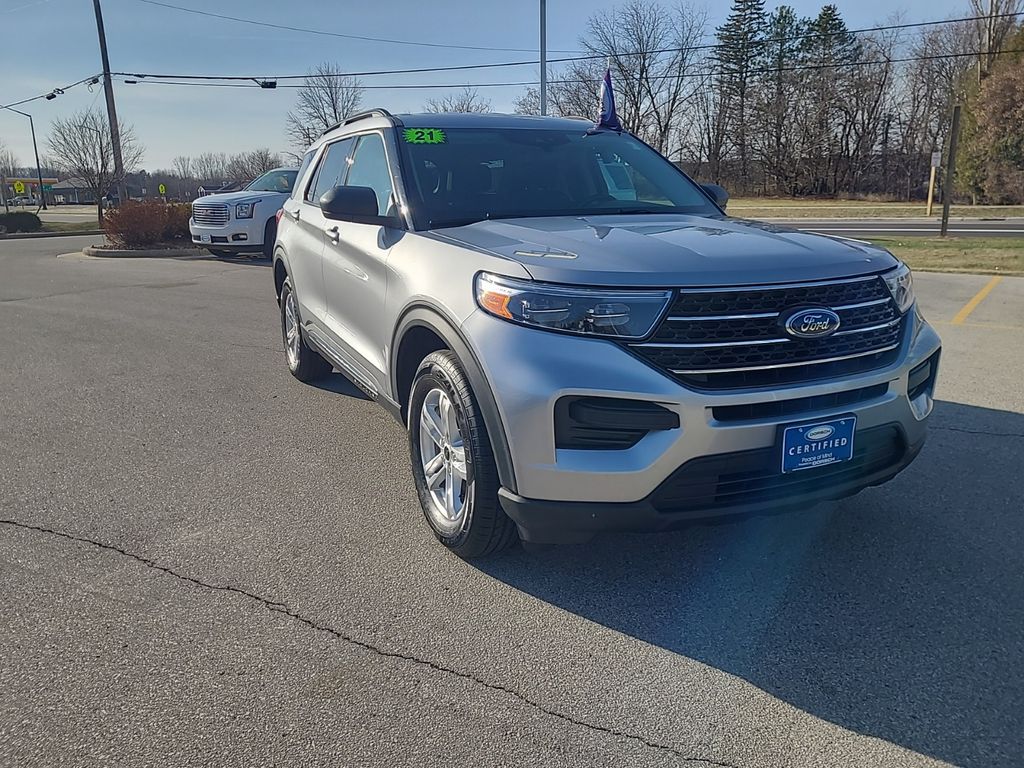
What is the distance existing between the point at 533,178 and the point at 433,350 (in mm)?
1263

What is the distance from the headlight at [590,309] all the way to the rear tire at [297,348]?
11.1ft

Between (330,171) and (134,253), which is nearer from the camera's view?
(330,171)

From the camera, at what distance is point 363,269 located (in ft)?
13.6

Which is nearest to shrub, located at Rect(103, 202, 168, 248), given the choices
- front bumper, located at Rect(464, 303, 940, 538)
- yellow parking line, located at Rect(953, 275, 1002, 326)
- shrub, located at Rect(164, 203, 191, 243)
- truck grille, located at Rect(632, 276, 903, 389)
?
shrub, located at Rect(164, 203, 191, 243)

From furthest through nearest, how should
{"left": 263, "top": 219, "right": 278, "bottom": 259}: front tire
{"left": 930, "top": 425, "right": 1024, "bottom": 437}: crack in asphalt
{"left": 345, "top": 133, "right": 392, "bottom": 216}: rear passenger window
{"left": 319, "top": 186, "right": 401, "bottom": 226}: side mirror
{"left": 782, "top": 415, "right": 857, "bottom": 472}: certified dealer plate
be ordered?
{"left": 263, "top": 219, "right": 278, "bottom": 259}: front tire → {"left": 930, "top": 425, "right": 1024, "bottom": 437}: crack in asphalt → {"left": 345, "top": 133, "right": 392, "bottom": 216}: rear passenger window → {"left": 319, "top": 186, "right": 401, "bottom": 226}: side mirror → {"left": 782, "top": 415, "right": 857, "bottom": 472}: certified dealer plate

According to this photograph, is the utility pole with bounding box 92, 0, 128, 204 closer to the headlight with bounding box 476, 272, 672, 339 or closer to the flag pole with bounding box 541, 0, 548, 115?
the flag pole with bounding box 541, 0, 548, 115

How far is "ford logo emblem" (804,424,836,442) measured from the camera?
2.76m

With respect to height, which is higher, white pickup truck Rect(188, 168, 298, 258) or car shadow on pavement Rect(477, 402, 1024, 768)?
white pickup truck Rect(188, 168, 298, 258)

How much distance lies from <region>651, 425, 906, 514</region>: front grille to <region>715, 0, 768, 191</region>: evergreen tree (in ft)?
193

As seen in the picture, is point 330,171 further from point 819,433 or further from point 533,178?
point 819,433

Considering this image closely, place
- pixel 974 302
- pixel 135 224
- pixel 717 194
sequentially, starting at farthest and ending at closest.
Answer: pixel 135 224, pixel 974 302, pixel 717 194

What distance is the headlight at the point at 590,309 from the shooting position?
2.67 metres

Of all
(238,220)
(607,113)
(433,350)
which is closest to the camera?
(433,350)

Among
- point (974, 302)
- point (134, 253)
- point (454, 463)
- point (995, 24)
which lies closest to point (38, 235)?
point (134, 253)
